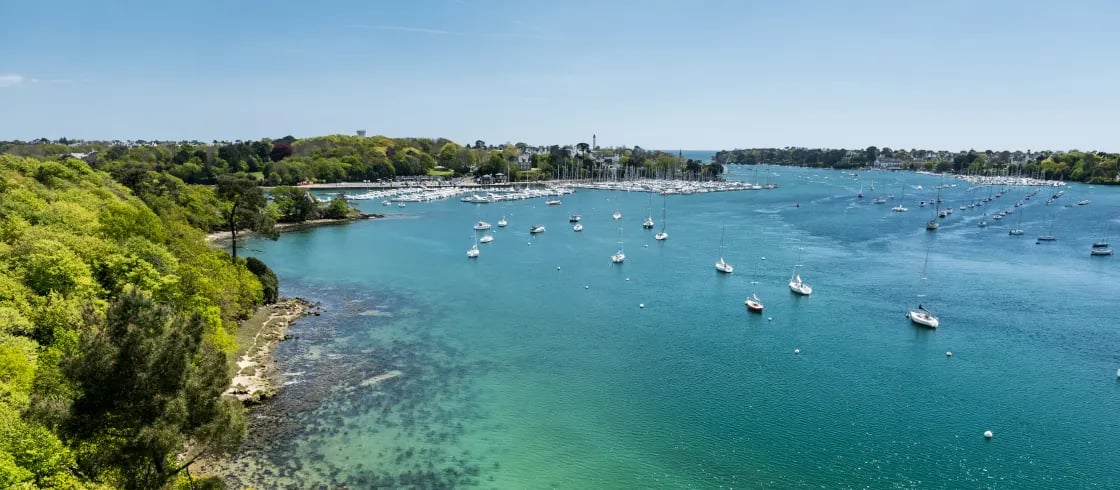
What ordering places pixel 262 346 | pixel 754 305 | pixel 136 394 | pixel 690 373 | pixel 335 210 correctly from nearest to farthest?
pixel 136 394, pixel 690 373, pixel 262 346, pixel 754 305, pixel 335 210

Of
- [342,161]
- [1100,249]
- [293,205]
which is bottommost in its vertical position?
[1100,249]

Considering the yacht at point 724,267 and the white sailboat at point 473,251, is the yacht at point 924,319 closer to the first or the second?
the yacht at point 724,267

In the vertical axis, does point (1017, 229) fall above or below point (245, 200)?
below

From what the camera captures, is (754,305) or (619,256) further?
(619,256)

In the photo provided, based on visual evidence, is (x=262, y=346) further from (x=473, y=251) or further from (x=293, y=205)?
(x=293, y=205)

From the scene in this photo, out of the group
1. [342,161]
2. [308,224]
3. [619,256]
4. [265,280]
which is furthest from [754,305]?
[342,161]

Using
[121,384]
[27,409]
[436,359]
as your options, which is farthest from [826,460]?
[27,409]

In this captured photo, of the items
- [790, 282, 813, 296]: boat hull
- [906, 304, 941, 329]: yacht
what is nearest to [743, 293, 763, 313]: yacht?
[790, 282, 813, 296]: boat hull
